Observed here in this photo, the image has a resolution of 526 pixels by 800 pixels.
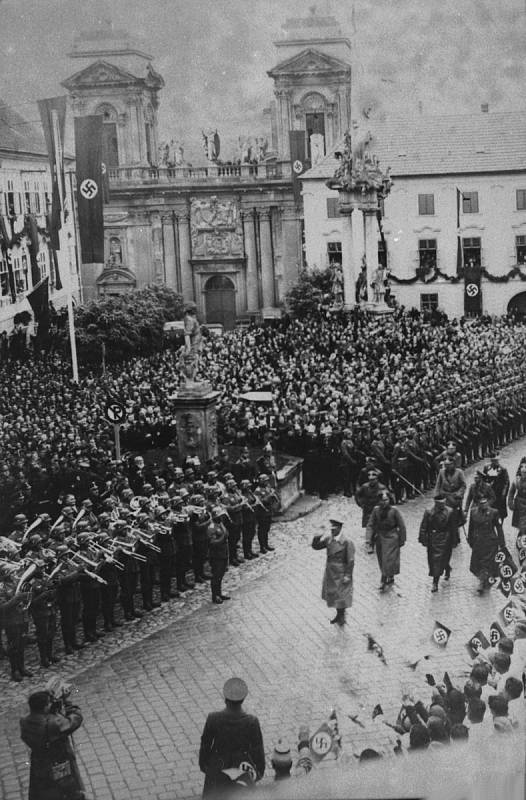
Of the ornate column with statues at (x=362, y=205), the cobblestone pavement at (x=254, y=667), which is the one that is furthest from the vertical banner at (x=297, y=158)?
the cobblestone pavement at (x=254, y=667)

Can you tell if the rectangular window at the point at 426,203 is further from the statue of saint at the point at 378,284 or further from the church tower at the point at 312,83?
the statue of saint at the point at 378,284

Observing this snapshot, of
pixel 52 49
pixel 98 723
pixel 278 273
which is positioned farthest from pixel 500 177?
pixel 98 723

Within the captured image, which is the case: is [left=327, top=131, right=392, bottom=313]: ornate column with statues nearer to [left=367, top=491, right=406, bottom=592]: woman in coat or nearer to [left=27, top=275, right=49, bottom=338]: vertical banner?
[left=27, top=275, right=49, bottom=338]: vertical banner

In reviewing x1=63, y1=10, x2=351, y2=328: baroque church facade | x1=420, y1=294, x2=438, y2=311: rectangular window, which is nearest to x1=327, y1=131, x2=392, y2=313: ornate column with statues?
x1=63, y1=10, x2=351, y2=328: baroque church facade

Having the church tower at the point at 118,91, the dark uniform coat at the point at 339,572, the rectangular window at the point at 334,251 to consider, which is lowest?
the dark uniform coat at the point at 339,572

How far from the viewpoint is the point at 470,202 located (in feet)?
110

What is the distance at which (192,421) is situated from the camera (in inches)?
679

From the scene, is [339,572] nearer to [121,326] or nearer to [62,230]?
[62,230]

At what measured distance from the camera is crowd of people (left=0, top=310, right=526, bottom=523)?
1662 cm

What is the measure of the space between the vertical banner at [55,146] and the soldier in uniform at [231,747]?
41.4 feet

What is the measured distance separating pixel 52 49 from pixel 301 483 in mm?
8052

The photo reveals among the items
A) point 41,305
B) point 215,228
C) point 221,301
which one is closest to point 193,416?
point 41,305

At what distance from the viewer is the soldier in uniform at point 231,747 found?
7.03 m

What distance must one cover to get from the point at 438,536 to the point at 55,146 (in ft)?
35.5
